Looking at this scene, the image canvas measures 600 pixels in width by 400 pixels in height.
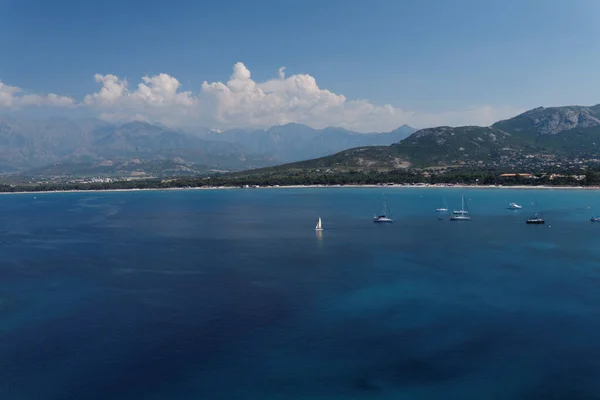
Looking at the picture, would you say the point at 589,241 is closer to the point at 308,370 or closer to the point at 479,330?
the point at 479,330

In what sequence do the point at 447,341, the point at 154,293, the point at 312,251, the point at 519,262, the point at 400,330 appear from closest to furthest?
the point at 447,341, the point at 400,330, the point at 154,293, the point at 519,262, the point at 312,251

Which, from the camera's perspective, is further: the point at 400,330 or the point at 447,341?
the point at 400,330

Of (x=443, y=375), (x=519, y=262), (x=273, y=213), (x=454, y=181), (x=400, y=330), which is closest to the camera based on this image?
(x=443, y=375)

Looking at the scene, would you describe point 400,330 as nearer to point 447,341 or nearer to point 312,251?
point 447,341

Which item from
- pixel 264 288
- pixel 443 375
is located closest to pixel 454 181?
pixel 264 288

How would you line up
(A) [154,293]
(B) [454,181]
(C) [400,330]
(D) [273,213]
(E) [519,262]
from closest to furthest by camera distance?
(C) [400,330] → (A) [154,293] → (E) [519,262] → (D) [273,213] → (B) [454,181]

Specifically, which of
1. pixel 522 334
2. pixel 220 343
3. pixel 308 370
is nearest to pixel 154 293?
pixel 220 343

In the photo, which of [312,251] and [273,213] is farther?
[273,213]
